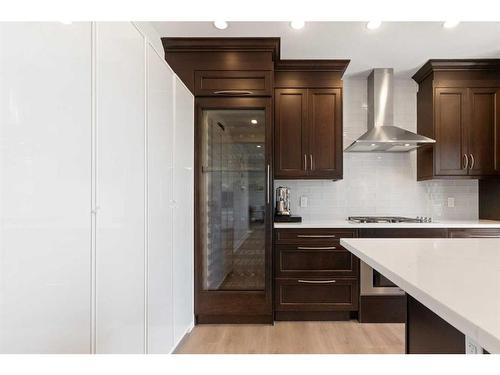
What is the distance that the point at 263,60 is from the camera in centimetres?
260

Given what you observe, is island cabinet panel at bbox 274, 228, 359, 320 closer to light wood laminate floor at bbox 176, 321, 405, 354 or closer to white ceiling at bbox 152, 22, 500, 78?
light wood laminate floor at bbox 176, 321, 405, 354

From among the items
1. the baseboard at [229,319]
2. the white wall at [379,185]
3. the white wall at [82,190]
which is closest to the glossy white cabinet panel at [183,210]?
the baseboard at [229,319]

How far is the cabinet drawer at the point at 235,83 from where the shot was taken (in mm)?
2594

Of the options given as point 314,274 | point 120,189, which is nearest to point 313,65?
point 314,274

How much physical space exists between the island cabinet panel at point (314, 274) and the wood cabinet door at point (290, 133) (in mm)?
616

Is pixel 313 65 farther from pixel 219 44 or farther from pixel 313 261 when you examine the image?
pixel 313 261

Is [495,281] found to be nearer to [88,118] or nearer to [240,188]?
[88,118]

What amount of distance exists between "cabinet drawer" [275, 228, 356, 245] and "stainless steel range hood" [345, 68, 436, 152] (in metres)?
0.90

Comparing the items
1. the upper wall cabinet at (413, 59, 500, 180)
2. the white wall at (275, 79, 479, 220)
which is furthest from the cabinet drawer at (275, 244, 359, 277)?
the upper wall cabinet at (413, 59, 500, 180)

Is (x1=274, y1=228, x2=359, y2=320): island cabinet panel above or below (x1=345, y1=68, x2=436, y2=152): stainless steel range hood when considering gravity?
below

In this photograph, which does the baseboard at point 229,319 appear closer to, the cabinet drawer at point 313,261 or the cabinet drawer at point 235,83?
the cabinet drawer at point 313,261

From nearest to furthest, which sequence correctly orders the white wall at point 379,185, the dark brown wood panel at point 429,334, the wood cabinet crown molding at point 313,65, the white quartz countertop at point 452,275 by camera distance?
the white quartz countertop at point 452,275
the dark brown wood panel at point 429,334
the wood cabinet crown molding at point 313,65
the white wall at point 379,185

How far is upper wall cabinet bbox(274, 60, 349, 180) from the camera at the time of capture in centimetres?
292

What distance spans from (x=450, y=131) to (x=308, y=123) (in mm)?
1403
